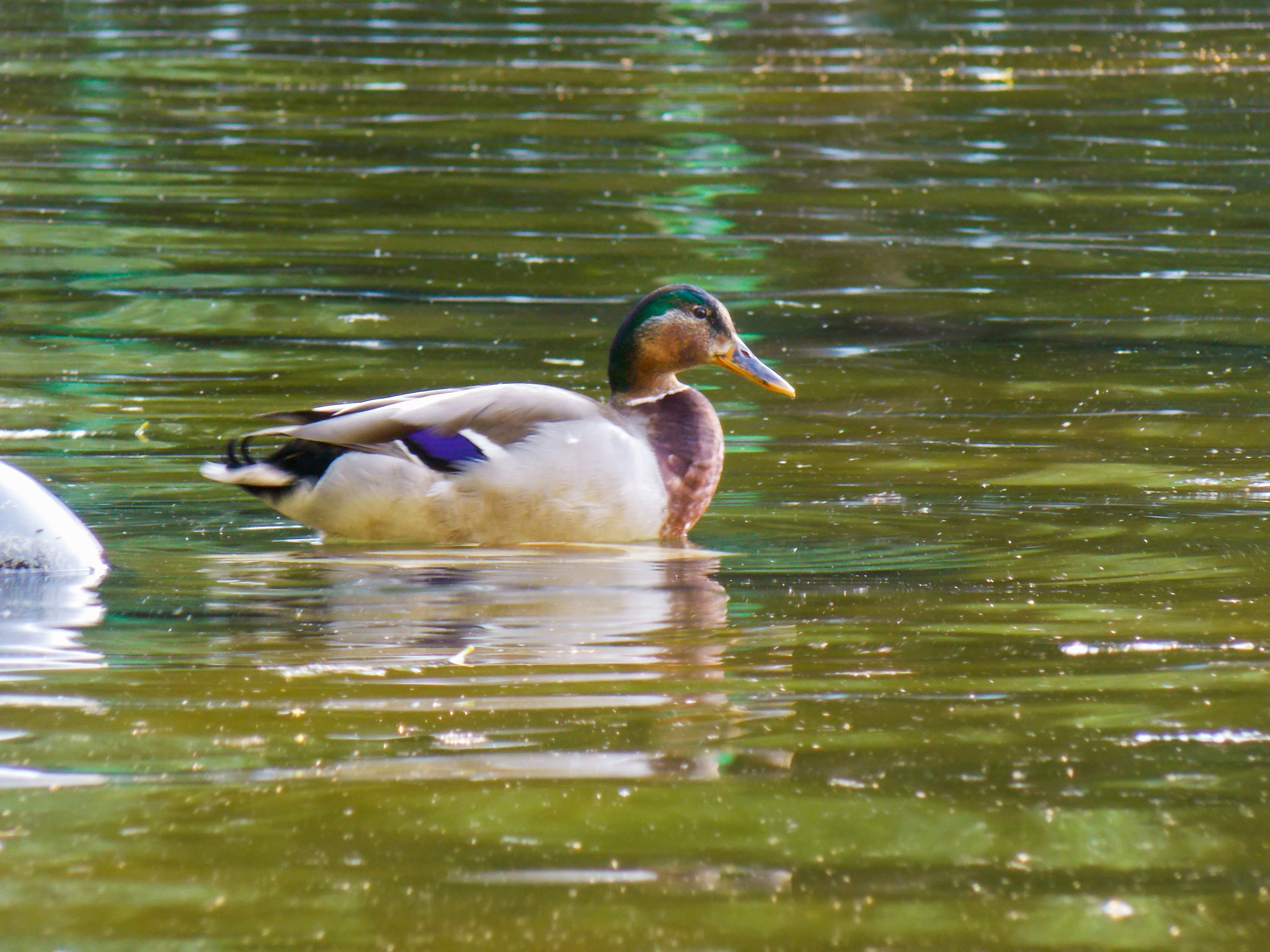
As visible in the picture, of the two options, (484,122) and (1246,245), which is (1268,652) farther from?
(484,122)

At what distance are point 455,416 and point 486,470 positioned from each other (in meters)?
0.22

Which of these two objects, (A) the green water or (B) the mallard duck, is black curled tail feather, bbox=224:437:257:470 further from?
(A) the green water

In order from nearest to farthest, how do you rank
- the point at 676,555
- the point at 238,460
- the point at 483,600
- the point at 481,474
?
the point at 483,600 → the point at 676,555 → the point at 481,474 → the point at 238,460

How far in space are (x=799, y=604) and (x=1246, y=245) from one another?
645 centimetres

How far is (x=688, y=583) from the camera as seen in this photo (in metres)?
5.71

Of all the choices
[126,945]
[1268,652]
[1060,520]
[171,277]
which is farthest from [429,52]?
[126,945]

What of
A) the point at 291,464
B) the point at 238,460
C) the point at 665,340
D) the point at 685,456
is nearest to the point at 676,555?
the point at 685,456

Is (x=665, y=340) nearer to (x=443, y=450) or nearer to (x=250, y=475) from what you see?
(x=443, y=450)

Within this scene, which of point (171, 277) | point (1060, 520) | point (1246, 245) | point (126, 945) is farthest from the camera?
point (1246, 245)

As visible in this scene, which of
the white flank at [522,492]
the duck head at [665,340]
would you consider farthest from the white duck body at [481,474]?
the duck head at [665,340]

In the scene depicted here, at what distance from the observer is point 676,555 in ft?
20.2

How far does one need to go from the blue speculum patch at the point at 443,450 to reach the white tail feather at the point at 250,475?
404 mm

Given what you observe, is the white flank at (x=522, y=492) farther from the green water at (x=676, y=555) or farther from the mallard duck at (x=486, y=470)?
the green water at (x=676, y=555)

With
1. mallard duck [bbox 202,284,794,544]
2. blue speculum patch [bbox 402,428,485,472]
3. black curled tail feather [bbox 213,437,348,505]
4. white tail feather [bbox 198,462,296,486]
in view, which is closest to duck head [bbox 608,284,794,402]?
mallard duck [bbox 202,284,794,544]
